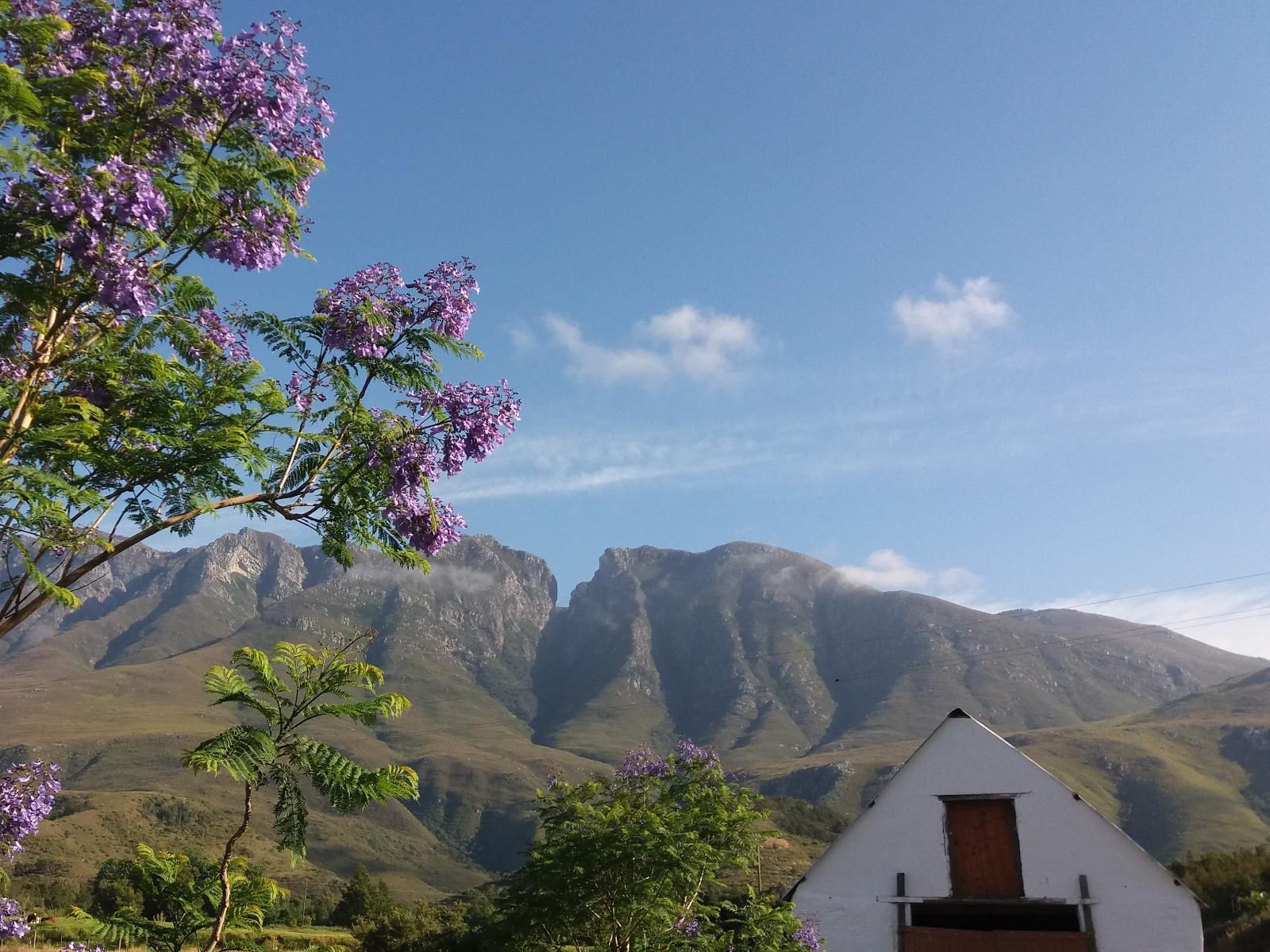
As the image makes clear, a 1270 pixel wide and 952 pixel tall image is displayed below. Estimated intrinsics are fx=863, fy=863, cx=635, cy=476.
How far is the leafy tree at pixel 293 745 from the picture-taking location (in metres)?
6.57

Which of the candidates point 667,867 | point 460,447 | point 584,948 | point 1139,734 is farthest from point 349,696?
point 1139,734

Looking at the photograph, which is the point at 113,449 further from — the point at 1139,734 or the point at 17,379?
the point at 1139,734

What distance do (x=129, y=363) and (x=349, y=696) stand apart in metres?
3.51

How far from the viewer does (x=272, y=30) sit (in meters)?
7.45

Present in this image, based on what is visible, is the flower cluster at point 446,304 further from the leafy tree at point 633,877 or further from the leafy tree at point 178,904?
the leafy tree at point 633,877

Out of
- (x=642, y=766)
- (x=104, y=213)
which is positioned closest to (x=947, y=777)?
(x=642, y=766)

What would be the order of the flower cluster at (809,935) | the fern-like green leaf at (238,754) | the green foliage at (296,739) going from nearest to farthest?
1. the fern-like green leaf at (238,754)
2. the green foliage at (296,739)
3. the flower cluster at (809,935)

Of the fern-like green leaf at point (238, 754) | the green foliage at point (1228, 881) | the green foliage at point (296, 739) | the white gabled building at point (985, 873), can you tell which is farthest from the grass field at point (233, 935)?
the green foliage at point (1228, 881)

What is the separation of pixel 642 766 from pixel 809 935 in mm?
5695

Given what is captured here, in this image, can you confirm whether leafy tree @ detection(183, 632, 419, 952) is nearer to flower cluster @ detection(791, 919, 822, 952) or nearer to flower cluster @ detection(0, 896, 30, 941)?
flower cluster @ detection(0, 896, 30, 941)

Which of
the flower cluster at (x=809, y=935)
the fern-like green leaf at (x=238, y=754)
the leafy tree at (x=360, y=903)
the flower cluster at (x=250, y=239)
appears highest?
the flower cluster at (x=250, y=239)

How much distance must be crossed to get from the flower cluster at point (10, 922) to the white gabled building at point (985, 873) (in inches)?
636

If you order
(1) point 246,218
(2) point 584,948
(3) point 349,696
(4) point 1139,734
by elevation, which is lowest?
(2) point 584,948

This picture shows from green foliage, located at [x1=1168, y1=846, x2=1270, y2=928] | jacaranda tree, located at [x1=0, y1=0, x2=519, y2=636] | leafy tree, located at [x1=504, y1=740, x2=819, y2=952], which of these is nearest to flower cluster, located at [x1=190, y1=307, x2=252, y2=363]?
jacaranda tree, located at [x1=0, y1=0, x2=519, y2=636]
